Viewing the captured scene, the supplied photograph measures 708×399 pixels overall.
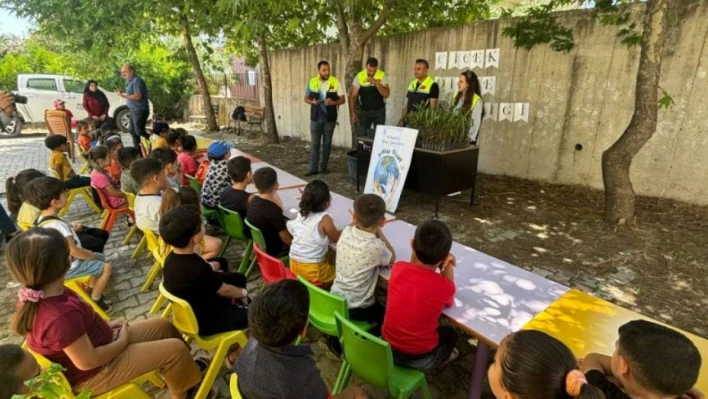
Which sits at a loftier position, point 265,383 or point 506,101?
point 506,101

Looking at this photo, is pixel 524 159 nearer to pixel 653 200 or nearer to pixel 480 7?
pixel 653 200

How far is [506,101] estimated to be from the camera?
239 inches

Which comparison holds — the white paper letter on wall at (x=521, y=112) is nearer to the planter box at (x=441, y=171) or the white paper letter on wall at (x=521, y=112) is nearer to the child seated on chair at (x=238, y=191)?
the planter box at (x=441, y=171)

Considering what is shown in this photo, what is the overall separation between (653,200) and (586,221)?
4.18 feet

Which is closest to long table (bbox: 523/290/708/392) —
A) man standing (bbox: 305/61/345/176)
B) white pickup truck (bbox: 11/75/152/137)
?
man standing (bbox: 305/61/345/176)

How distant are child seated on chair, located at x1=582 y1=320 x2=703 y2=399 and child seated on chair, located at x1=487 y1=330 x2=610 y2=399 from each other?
0.25 meters

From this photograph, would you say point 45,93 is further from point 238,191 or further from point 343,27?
point 238,191

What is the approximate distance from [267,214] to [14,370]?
176 centimetres

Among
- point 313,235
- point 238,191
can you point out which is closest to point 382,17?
point 238,191

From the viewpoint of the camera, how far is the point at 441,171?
4285mm

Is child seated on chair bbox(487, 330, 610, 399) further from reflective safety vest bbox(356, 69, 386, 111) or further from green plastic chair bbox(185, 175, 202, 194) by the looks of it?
reflective safety vest bbox(356, 69, 386, 111)

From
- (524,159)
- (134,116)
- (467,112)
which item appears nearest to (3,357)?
(467,112)

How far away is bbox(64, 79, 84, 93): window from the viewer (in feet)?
38.0

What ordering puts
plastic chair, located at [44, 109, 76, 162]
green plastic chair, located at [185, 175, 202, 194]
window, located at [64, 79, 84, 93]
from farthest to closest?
window, located at [64, 79, 84, 93] → plastic chair, located at [44, 109, 76, 162] → green plastic chair, located at [185, 175, 202, 194]
